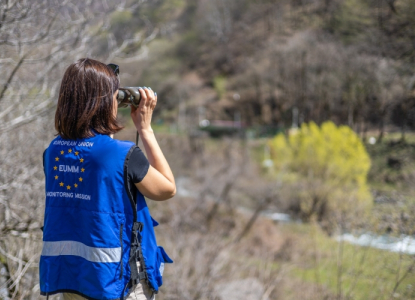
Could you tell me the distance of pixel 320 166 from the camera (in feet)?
53.3

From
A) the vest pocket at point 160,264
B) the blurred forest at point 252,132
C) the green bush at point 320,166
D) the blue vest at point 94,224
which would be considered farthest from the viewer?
the green bush at point 320,166

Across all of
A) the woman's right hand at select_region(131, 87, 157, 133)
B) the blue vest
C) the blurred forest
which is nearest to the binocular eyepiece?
the woman's right hand at select_region(131, 87, 157, 133)

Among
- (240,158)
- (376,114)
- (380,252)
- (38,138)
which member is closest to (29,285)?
(38,138)

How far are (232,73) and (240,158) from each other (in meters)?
7.49

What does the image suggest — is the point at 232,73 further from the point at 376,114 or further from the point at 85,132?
the point at 85,132

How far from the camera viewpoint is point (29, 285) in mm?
2814

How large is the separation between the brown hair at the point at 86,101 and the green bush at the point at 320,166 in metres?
11.2

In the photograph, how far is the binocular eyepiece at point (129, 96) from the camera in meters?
1.63

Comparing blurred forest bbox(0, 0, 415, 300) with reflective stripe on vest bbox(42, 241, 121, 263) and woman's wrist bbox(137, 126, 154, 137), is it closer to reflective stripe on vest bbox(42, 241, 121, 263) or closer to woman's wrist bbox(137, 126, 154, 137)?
reflective stripe on vest bbox(42, 241, 121, 263)

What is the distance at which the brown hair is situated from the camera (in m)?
1.51

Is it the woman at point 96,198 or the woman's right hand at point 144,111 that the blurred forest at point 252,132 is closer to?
the woman at point 96,198

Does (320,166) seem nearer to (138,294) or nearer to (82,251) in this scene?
(138,294)

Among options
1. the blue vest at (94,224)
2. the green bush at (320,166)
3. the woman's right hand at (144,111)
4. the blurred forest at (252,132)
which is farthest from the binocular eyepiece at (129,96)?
the green bush at (320,166)

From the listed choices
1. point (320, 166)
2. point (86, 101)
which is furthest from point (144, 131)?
point (320, 166)
